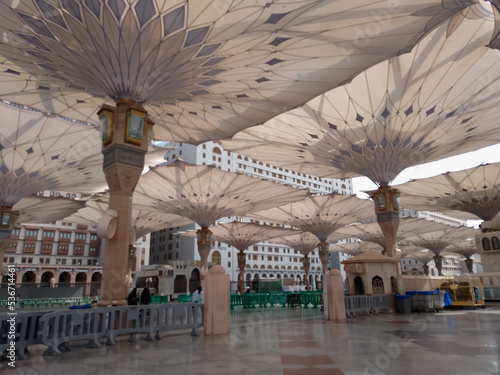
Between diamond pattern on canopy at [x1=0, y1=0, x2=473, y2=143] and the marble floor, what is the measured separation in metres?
7.47

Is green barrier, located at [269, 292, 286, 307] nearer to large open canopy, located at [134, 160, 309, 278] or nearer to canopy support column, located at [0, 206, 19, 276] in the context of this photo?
large open canopy, located at [134, 160, 309, 278]

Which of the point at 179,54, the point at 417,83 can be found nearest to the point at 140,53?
the point at 179,54

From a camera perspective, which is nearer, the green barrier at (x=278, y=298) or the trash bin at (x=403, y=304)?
the trash bin at (x=403, y=304)

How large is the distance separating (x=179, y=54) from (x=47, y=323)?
24.4ft

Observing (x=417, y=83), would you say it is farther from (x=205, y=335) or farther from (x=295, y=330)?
(x=205, y=335)

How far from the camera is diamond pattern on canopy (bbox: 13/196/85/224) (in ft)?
82.0

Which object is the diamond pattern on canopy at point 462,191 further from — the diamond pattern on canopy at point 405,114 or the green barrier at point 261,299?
the green barrier at point 261,299

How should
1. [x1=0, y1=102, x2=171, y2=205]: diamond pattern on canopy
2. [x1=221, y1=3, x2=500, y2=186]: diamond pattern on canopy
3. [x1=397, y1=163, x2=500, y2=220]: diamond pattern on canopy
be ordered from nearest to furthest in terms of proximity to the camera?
[x1=221, y1=3, x2=500, y2=186]: diamond pattern on canopy, [x1=0, y1=102, x2=171, y2=205]: diamond pattern on canopy, [x1=397, y1=163, x2=500, y2=220]: diamond pattern on canopy

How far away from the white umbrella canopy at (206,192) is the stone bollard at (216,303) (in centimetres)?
1152

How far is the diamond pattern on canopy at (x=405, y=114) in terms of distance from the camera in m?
12.4

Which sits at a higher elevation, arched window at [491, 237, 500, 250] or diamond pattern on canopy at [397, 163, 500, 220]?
diamond pattern on canopy at [397, 163, 500, 220]

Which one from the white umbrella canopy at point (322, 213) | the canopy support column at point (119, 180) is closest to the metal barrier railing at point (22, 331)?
the canopy support column at point (119, 180)

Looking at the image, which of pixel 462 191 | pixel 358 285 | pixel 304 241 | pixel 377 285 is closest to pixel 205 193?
pixel 358 285

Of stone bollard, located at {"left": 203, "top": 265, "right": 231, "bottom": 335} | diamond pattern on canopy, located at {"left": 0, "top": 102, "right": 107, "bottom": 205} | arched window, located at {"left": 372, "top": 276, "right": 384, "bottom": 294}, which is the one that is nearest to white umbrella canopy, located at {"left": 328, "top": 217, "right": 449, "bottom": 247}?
arched window, located at {"left": 372, "top": 276, "right": 384, "bottom": 294}
